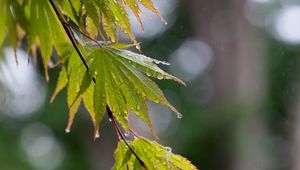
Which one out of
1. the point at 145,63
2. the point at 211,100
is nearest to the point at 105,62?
the point at 145,63

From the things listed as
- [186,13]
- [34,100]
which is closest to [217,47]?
[186,13]

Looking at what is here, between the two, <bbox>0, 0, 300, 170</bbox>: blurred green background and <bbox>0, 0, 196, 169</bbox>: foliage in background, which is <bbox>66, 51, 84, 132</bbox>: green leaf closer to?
<bbox>0, 0, 196, 169</bbox>: foliage in background

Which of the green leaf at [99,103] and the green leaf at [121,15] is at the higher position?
the green leaf at [121,15]

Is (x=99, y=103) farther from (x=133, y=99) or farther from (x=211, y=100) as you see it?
(x=211, y=100)

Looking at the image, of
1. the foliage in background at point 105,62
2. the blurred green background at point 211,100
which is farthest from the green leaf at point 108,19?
the blurred green background at point 211,100

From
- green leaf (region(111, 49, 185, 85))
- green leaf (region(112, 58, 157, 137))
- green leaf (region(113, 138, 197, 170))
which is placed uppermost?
green leaf (region(111, 49, 185, 85))

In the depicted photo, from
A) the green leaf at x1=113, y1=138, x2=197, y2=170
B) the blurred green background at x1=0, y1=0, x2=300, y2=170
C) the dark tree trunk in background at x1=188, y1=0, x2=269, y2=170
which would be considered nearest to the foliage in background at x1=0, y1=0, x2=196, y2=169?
the green leaf at x1=113, y1=138, x2=197, y2=170

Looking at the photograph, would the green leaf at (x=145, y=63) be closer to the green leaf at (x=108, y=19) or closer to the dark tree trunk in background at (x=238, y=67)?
the green leaf at (x=108, y=19)
